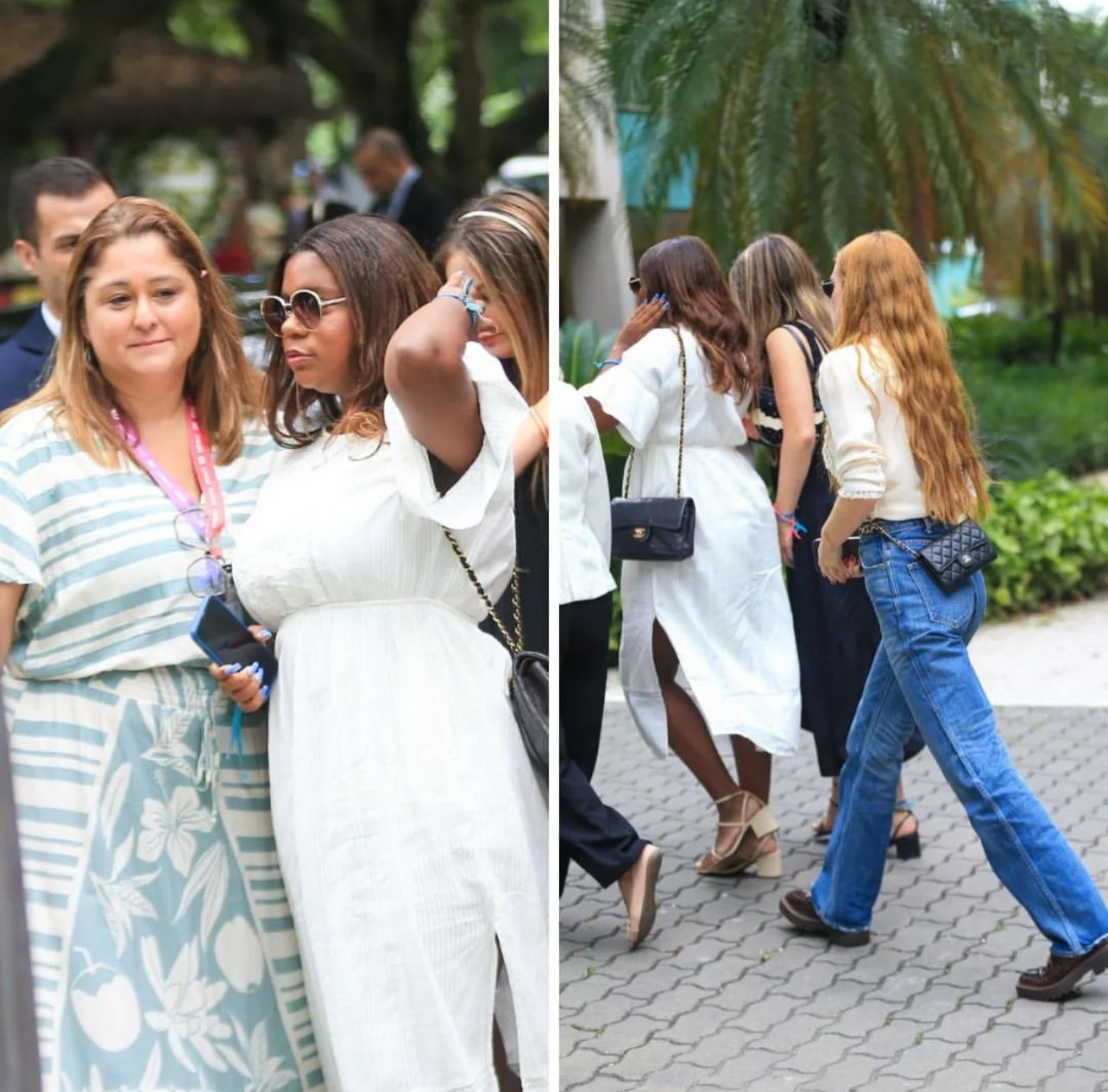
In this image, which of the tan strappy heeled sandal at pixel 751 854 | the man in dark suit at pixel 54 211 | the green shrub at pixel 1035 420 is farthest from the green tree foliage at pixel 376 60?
the tan strappy heeled sandal at pixel 751 854

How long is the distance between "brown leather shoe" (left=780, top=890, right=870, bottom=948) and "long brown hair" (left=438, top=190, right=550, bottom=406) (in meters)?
1.33

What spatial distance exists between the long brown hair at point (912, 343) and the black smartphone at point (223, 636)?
1271mm

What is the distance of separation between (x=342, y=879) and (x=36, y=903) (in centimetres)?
44

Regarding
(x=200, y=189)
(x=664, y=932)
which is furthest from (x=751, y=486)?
(x=200, y=189)

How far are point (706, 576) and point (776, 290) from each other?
0.61 metres

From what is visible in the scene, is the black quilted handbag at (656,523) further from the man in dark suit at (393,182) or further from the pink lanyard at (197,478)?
the man in dark suit at (393,182)

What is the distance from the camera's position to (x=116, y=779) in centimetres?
246

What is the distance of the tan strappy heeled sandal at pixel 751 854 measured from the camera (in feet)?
11.3

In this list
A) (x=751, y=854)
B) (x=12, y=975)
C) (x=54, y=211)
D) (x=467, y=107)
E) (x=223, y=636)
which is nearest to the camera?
(x=12, y=975)

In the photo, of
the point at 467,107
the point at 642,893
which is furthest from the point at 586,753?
the point at 467,107

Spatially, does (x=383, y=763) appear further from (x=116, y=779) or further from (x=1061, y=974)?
(x=1061, y=974)

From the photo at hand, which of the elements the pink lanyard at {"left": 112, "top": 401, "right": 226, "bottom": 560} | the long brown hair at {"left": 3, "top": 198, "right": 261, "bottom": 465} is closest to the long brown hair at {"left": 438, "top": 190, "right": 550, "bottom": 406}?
the long brown hair at {"left": 3, "top": 198, "right": 261, "bottom": 465}

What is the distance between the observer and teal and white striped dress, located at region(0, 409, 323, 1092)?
7.95 ft

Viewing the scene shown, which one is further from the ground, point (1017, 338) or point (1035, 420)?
point (1017, 338)
